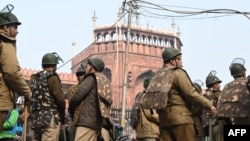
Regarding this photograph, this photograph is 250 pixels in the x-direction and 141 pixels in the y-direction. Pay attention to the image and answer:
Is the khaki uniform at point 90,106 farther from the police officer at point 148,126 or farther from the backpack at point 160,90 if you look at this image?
the police officer at point 148,126

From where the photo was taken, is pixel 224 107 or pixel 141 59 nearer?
pixel 224 107

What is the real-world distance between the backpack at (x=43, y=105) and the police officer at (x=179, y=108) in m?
1.59

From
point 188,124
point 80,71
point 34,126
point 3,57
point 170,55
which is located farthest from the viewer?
point 80,71

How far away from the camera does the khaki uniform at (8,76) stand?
499 cm

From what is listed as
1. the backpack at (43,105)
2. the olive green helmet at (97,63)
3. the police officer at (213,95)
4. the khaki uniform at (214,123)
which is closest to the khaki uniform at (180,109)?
the olive green helmet at (97,63)

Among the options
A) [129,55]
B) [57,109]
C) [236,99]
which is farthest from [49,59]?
[129,55]

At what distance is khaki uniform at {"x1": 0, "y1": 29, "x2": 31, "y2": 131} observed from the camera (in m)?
4.99

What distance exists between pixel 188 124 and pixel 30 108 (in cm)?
242

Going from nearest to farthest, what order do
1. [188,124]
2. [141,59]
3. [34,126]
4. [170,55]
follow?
1. [188,124]
2. [170,55]
3. [34,126]
4. [141,59]

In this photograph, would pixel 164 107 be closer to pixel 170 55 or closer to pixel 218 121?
pixel 170 55

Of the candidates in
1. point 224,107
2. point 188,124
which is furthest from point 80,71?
point 188,124

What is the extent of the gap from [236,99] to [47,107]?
2.73 metres

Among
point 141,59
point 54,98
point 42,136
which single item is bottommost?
point 42,136

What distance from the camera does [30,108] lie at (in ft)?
23.1
